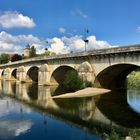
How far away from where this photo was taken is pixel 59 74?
72.4 metres

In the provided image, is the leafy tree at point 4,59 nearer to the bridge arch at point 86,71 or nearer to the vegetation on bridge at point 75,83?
the vegetation on bridge at point 75,83

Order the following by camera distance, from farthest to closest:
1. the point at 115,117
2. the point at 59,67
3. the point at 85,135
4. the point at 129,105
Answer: the point at 59,67, the point at 129,105, the point at 115,117, the point at 85,135

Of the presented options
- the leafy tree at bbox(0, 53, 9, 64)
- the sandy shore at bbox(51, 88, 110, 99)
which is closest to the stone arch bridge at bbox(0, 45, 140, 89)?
→ the sandy shore at bbox(51, 88, 110, 99)

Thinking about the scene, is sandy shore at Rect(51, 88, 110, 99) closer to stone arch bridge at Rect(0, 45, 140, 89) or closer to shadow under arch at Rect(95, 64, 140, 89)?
stone arch bridge at Rect(0, 45, 140, 89)

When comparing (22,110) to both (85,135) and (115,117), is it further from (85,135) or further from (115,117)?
(85,135)

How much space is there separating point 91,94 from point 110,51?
741 centimetres

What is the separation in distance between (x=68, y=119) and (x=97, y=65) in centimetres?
2332

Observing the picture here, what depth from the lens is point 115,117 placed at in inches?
1192

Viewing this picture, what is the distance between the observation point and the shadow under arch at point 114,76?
51006 millimetres

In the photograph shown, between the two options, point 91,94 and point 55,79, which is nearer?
point 91,94

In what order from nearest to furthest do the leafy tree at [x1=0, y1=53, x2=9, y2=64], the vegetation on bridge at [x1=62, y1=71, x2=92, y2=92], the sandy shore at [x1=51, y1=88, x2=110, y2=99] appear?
the sandy shore at [x1=51, y1=88, x2=110, y2=99] < the vegetation on bridge at [x1=62, y1=71, x2=92, y2=92] < the leafy tree at [x1=0, y1=53, x2=9, y2=64]

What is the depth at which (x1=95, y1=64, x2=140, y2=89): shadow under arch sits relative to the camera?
5101 cm

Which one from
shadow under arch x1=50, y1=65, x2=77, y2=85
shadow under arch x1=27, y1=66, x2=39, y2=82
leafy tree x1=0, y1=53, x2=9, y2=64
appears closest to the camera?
shadow under arch x1=50, y1=65, x2=77, y2=85

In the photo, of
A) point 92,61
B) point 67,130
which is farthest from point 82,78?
point 67,130
